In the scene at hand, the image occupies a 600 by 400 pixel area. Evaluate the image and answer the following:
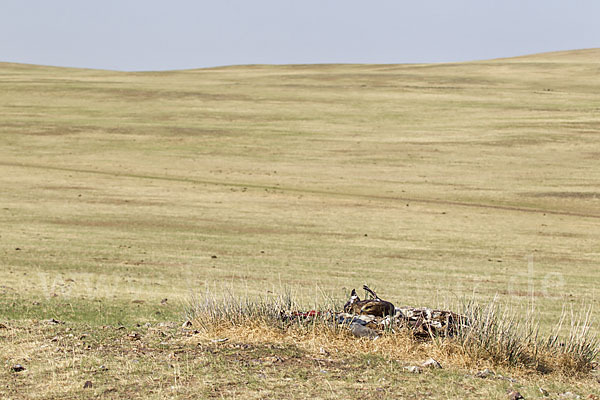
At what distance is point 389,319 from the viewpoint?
10664 millimetres

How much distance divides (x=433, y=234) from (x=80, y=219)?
13.0 m

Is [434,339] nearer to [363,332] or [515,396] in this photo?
[363,332]

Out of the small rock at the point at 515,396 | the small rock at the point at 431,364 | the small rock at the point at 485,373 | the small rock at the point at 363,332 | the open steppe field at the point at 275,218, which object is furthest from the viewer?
the small rock at the point at 363,332

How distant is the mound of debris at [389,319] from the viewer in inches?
412

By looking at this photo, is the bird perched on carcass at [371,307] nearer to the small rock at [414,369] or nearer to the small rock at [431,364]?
the small rock at [431,364]

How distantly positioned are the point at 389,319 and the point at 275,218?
21.2 metres

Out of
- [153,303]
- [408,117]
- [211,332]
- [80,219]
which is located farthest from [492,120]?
[211,332]

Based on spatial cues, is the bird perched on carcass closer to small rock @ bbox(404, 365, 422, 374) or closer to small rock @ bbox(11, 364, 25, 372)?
small rock @ bbox(404, 365, 422, 374)

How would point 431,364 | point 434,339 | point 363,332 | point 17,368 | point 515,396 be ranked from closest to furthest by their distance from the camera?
1. point 515,396
2. point 17,368
3. point 431,364
4. point 434,339
5. point 363,332

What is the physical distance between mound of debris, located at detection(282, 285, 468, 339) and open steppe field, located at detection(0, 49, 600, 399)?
641mm

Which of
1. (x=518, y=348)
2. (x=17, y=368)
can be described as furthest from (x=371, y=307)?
(x=17, y=368)

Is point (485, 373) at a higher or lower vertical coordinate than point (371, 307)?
lower

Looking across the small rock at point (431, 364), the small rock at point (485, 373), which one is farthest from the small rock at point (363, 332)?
the small rock at point (485, 373)

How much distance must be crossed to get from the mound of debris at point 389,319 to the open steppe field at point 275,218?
641 millimetres
